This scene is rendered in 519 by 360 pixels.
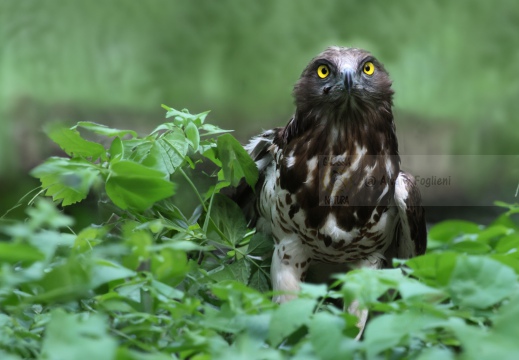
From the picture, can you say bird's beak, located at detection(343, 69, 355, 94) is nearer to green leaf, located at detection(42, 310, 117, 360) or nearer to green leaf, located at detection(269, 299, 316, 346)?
green leaf, located at detection(269, 299, 316, 346)

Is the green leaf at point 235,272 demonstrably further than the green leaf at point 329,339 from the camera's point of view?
Yes

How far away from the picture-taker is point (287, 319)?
3.80 feet

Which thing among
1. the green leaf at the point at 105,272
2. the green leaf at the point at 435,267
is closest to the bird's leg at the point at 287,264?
the green leaf at the point at 435,267

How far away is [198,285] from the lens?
1685 mm

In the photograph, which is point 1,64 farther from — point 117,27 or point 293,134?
point 293,134

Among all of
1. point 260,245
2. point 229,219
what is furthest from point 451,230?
point 229,219

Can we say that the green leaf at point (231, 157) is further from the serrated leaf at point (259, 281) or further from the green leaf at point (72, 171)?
the green leaf at point (72, 171)

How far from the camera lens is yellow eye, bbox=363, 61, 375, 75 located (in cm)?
216

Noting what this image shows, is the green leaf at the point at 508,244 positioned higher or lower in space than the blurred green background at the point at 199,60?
lower

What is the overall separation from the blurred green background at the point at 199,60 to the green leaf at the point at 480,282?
2.41 meters

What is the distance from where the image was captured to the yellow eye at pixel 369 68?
85.2 inches

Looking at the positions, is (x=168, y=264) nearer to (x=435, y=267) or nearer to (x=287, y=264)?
(x=435, y=267)

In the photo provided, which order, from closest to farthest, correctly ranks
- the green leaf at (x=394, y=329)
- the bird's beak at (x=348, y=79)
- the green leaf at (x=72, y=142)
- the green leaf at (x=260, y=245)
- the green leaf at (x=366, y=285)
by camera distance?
the green leaf at (x=394, y=329) → the green leaf at (x=366, y=285) → the green leaf at (x=72, y=142) → the bird's beak at (x=348, y=79) → the green leaf at (x=260, y=245)

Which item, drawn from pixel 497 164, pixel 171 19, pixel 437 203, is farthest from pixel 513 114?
pixel 171 19
